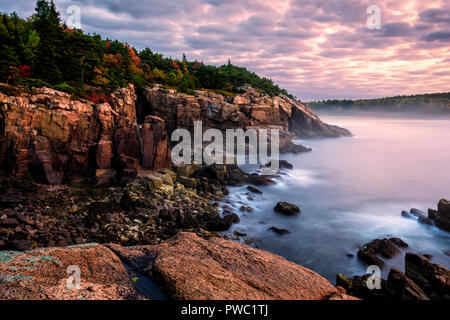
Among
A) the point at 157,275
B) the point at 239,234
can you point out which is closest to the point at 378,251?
the point at 239,234

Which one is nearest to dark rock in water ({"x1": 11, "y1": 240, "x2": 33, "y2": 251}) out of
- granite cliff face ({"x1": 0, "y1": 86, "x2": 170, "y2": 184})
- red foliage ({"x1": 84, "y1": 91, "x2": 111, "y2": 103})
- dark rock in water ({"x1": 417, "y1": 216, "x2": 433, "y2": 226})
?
granite cliff face ({"x1": 0, "y1": 86, "x2": 170, "y2": 184})

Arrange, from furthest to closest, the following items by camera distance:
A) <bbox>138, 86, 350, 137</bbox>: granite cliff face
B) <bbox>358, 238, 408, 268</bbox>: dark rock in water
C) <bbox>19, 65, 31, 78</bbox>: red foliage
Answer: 1. <bbox>138, 86, 350, 137</bbox>: granite cliff face
2. <bbox>19, 65, 31, 78</bbox>: red foliage
3. <bbox>358, 238, 408, 268</bbox>: dark rock in water

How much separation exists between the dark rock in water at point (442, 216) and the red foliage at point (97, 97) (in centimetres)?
3068

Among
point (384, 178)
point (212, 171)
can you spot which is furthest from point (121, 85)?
point (384, 178)

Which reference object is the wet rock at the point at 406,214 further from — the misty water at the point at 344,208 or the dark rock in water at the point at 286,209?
the dark rock in water at the point at 286,209

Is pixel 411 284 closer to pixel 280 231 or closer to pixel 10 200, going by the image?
pixel 280 231

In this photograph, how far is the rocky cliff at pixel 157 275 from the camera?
4364mm

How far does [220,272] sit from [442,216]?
20082 millimetres

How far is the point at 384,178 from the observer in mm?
31359

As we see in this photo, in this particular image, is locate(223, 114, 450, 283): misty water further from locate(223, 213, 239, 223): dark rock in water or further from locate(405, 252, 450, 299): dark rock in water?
locate(405, 252, 450, 299): dark rock in water

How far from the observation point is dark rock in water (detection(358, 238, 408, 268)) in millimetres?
12656

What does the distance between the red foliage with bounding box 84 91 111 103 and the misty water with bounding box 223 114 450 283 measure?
16.2 m

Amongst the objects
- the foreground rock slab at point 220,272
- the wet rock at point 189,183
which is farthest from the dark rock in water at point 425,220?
the wet rock at point 189,183
